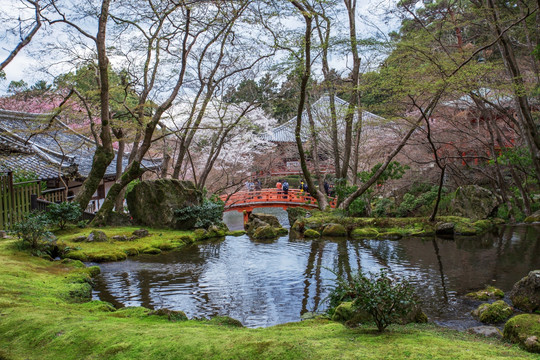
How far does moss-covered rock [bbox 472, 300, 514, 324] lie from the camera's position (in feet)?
20.3

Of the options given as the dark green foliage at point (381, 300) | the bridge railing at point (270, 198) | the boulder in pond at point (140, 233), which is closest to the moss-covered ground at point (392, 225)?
the boulder in pond at point (140, 233)

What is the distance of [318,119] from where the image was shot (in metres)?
20.7

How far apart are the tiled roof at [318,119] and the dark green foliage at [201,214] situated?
19.4ft

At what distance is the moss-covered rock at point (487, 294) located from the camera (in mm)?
7206

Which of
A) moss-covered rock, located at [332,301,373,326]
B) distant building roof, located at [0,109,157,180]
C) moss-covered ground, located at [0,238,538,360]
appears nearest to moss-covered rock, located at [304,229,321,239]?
distant building roof, located at [0,109,157,180]

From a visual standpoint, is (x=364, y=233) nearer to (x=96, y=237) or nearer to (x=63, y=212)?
(x=96, y=237)

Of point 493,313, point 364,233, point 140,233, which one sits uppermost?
point 140,233

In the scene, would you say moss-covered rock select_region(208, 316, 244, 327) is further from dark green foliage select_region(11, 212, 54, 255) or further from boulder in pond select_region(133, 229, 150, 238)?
boulder in pond select_region(133, 229, 150, 238)

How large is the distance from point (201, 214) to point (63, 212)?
174 inches

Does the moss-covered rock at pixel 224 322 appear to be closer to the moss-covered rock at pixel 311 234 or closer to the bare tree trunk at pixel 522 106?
the bare tree trunk at pixel 522 106

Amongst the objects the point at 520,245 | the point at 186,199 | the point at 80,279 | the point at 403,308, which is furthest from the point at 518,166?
the point at 80,279

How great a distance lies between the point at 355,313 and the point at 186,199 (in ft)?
34.4

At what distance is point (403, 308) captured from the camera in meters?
4.17

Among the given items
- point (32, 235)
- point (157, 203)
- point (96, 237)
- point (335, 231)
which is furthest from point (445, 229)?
point (32, 235)
